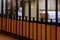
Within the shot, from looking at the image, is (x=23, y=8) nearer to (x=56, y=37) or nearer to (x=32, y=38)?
(x=32, y=38)

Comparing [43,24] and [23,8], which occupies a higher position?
[23,8]

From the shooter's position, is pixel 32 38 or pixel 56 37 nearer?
pixel 56 37

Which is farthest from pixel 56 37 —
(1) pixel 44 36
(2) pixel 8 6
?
(2) pixel 8 6

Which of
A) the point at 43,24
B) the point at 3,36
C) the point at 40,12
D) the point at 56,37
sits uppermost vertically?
the point at 40,12

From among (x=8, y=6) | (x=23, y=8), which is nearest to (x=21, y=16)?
(x=23, y=8)

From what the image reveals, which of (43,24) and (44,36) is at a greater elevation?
(43,24)

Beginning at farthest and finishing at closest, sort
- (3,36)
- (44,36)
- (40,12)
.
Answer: (3,36), (40,12), (44,36)

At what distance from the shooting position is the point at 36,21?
10.2 feet

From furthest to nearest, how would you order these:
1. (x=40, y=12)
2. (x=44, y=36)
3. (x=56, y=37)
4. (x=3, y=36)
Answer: (x=3, y=36) < (x=40, y=12) < (x=44, y=36) < (x=56, y=37)

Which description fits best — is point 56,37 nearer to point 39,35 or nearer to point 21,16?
point 39,35

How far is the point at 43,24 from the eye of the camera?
289 cm

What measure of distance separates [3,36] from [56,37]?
2073mm

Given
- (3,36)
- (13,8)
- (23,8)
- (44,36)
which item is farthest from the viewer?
(3,36)

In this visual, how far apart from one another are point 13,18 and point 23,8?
1.35ft
